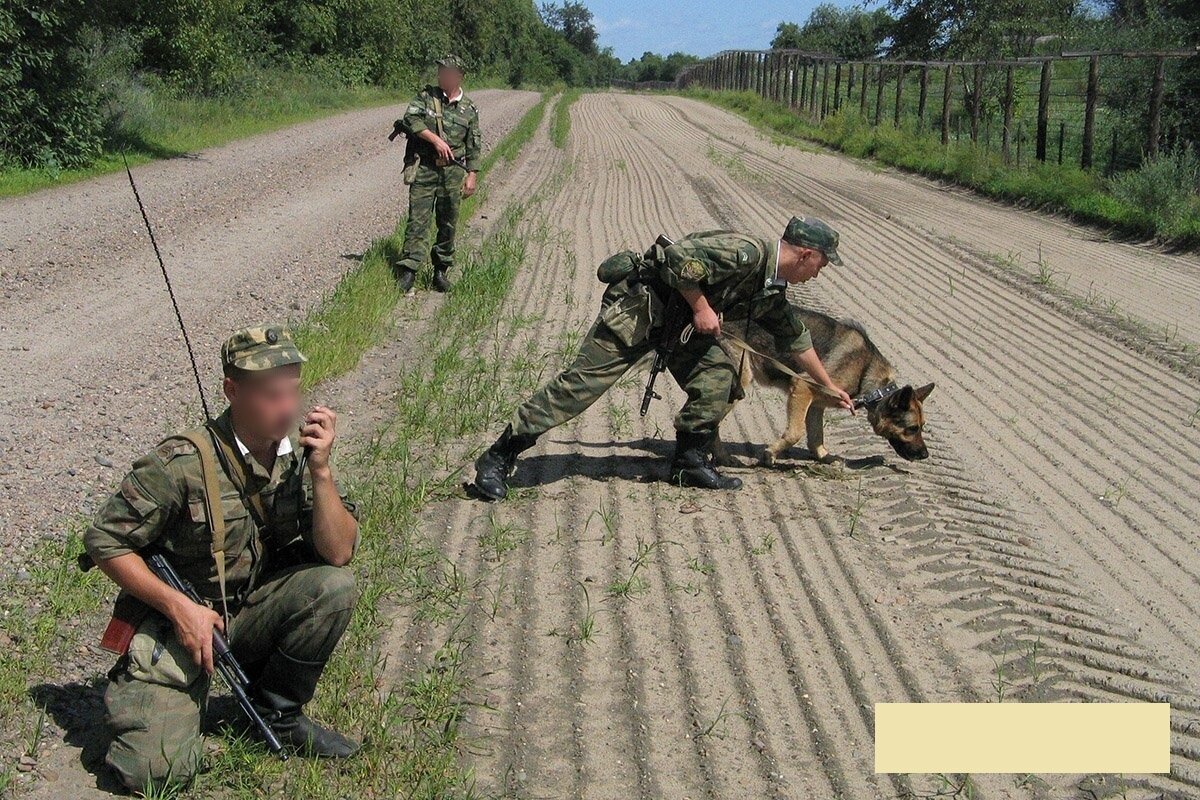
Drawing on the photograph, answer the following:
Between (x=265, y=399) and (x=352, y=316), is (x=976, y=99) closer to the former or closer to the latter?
(x=352, y=316)

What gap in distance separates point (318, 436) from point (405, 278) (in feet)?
27.1

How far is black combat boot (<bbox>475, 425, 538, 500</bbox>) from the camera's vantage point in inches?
263

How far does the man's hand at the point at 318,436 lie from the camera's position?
3.69 metres

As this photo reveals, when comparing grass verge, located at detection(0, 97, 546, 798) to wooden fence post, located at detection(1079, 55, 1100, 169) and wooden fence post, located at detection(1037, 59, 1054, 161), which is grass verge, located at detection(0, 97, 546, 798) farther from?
wooden fence post, located at detection(1037, 59, 1054, 161)

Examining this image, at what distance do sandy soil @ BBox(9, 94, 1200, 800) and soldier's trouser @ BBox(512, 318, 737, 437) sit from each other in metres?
0.51

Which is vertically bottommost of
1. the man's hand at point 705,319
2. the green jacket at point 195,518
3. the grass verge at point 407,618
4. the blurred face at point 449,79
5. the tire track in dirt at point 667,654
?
the tire track in dirt at point 667,654

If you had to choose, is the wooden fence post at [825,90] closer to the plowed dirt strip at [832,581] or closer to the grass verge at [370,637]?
the plowed dirt strip at [832,581]

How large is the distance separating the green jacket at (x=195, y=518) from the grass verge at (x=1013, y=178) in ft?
51.1

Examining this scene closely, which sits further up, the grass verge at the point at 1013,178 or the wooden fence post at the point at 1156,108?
the wooden fence post at the point at 1156,108

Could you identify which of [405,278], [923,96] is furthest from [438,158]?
[923,96]

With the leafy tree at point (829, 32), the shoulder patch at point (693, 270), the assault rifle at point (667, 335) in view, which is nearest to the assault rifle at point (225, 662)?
the shoulder patch at point (693, 270)

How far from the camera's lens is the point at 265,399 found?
12.4 ft

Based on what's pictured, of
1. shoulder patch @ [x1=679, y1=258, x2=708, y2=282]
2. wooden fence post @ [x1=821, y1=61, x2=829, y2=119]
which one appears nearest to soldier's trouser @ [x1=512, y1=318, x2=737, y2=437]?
shoulder patch @ [x1=679, y1=258, x2=708, y2=282]

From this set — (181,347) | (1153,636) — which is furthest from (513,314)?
(1153,636)
